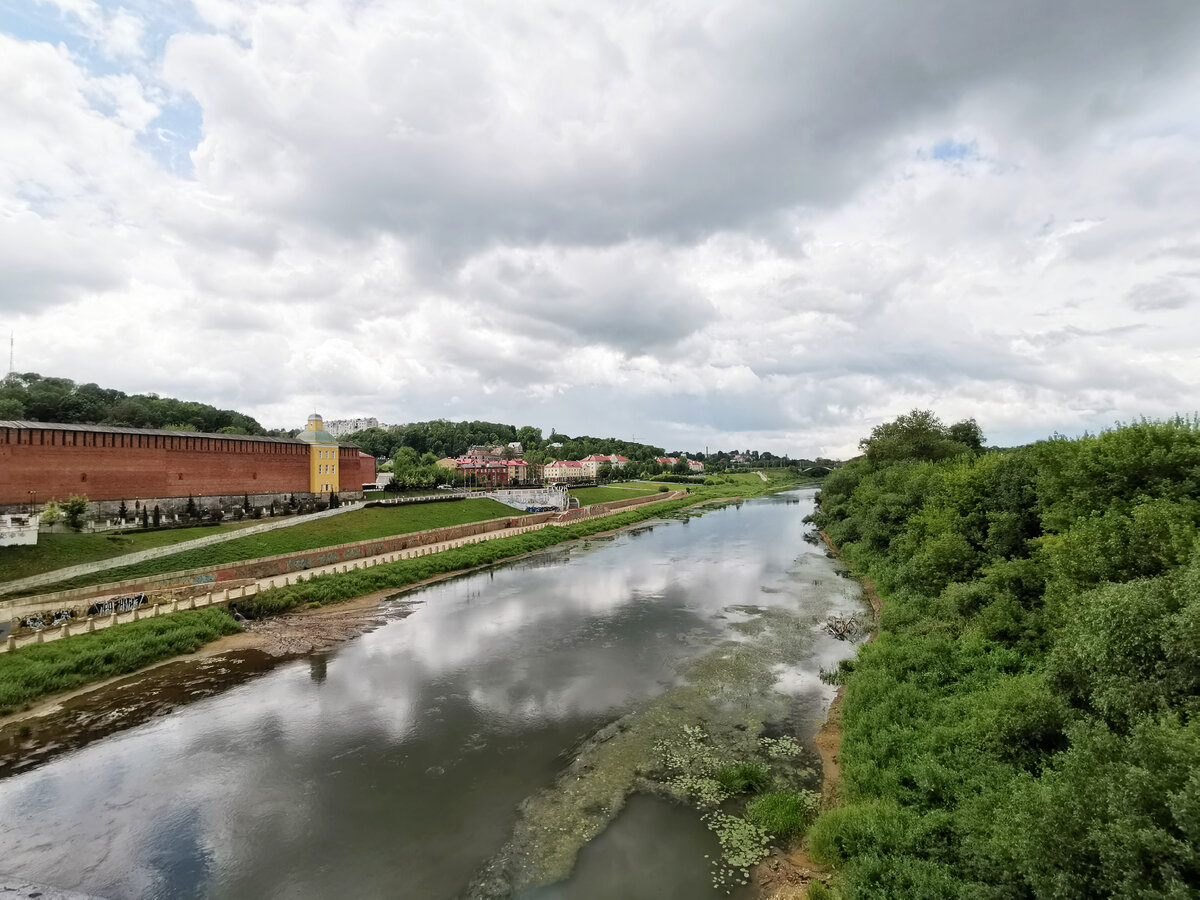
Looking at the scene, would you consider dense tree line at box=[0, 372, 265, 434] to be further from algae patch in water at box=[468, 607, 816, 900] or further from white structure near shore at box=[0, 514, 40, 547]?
algae patch in water at box=[468, 607, 816, 900]

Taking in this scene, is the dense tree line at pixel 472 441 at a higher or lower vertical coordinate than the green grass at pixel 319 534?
higher

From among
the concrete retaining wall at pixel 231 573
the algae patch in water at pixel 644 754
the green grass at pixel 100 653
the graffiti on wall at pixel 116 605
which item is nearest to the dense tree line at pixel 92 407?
the concrete retaining wall at pixel 231 573

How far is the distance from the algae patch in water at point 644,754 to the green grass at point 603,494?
52313 millimetres

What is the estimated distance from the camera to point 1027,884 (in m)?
6.51

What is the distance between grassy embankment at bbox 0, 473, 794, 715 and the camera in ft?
51.9

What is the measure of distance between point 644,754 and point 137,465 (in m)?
39.7

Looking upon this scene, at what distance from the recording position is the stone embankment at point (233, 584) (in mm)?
19500

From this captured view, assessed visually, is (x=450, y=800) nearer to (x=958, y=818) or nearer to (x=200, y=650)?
(x=958, y=818)

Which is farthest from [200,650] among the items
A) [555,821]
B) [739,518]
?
[739,518]

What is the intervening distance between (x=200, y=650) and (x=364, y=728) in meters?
10.2

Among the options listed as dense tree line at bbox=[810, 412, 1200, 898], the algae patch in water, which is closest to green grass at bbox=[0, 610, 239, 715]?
the algae patch in water

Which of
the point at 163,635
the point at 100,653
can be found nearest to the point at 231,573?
the point at 163,635

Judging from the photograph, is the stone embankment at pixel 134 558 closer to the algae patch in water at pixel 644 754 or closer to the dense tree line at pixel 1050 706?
the algae patch in water at pixel 644 754

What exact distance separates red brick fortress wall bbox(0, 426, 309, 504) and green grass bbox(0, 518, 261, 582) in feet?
18.4
